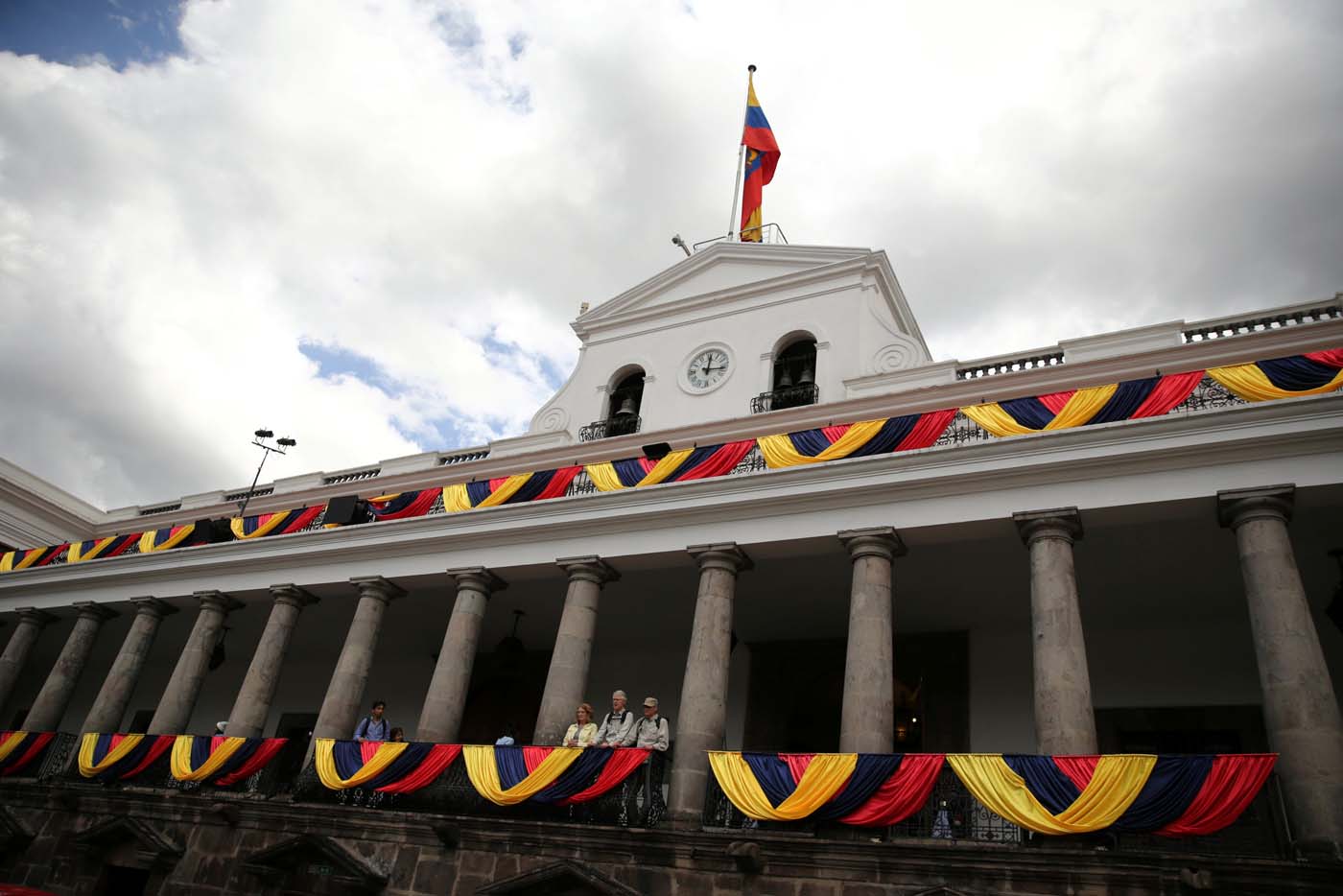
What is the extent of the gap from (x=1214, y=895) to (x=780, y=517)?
714 centimetres

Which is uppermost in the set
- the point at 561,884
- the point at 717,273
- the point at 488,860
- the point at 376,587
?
the point at 717,273

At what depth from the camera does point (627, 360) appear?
21.8 m

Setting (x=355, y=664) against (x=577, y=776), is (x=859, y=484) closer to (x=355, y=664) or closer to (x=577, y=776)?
(x=577, y=776)

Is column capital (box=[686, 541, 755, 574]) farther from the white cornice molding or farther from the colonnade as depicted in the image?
the white cornice molding

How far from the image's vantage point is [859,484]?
13375 millimetres

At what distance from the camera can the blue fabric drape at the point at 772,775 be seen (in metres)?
11.3

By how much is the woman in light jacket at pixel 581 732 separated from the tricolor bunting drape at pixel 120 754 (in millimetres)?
8691

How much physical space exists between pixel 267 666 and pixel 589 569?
726 cm

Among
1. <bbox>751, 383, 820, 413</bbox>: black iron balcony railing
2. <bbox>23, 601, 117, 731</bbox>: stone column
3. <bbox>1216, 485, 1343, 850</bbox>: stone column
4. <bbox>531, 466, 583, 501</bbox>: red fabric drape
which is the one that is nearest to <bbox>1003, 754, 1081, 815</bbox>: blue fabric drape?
<bbox>1216, 485, 1343, 850</bbox>: stone column

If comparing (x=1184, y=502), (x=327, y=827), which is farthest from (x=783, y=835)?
(x=327, y=827)

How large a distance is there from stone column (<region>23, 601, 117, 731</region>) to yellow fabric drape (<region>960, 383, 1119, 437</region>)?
20175 mm

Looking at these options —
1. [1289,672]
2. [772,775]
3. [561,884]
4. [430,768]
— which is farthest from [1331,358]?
[430,768]

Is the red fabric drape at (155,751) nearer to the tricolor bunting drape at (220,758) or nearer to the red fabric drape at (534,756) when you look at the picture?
the tricolor bunting drape at (220,758)

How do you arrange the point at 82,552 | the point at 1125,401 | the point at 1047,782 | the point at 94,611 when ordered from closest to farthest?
the point at 1047,782, the point at 1125,401, the point at 94,611, the point at 82,552
